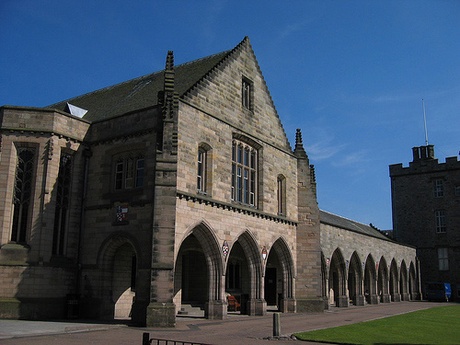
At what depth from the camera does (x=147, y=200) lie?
68.4 feet

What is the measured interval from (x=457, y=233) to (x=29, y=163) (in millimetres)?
46186

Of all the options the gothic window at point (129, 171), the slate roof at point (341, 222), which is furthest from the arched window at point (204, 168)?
the slate roof at point (341, 222)

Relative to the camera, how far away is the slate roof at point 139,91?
25.0 m

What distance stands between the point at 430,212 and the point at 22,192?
153 ft

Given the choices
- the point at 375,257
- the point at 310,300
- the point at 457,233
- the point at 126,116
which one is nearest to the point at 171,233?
the point at 126,116

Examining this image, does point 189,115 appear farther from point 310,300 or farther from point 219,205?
point 310,300

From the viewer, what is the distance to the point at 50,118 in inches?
902

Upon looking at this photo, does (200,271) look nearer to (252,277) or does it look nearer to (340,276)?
(252,277)

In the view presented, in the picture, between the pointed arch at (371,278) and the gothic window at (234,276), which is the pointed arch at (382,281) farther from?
the gothic window at (234,276)

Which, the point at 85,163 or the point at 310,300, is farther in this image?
the point at 310,300

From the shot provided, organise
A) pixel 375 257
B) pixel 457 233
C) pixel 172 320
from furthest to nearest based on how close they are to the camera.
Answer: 1. pixel 457 233
2. pixel 375 257
3. pixel 172 320

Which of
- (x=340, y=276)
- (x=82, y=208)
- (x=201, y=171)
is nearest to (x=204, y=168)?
(x=201, y=171)

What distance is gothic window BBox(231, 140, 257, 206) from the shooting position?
25.9 m

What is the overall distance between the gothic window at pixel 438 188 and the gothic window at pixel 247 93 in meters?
Result: 36.4
